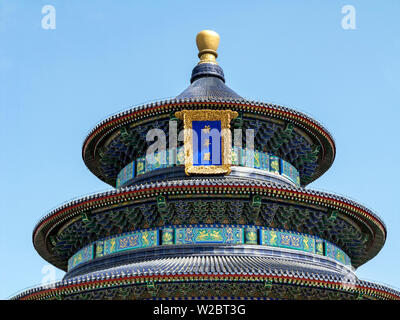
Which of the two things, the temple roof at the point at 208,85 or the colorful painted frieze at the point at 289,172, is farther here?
the temple roof at the point at 208,85

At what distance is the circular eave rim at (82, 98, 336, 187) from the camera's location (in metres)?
26.3

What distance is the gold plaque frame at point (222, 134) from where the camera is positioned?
25.5 meters

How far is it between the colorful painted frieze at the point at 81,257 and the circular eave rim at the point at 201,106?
5.18 metres

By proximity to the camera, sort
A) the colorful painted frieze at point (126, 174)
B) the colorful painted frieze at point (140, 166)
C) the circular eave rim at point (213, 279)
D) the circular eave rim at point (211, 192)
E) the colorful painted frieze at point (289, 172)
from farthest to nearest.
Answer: the colorful painted frieze at point (289, 172) → the colorful painted frieze at point (126, 174) → the colorful painted frieze at point (140, 166) → the circular eave rim at point (211, 192) → the circular eave rim at point (213, 279)

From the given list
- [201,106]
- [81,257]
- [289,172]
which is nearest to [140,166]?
[201,106]

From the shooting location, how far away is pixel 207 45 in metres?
32.1

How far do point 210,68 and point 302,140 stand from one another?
5.93 meters

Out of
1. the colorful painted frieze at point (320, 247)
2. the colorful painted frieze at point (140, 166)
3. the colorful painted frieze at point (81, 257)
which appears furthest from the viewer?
the colorful painted frieze at point (140, 166)

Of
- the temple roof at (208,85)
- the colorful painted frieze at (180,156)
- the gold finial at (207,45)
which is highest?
the gold finial at (207,45)

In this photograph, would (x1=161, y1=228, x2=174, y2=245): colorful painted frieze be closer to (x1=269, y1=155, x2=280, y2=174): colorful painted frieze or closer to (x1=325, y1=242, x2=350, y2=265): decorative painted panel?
(x1=269, y1=155, x2=280, y2=174): colorful painted frieze

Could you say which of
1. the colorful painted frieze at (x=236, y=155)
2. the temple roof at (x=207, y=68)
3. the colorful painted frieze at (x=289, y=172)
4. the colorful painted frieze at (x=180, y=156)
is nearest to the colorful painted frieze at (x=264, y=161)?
the colorful painted frieze at (x=289, y=172)

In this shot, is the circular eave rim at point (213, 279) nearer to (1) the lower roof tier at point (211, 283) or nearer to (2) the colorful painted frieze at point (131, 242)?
(1) the lower roof tier at point (211, 283)
